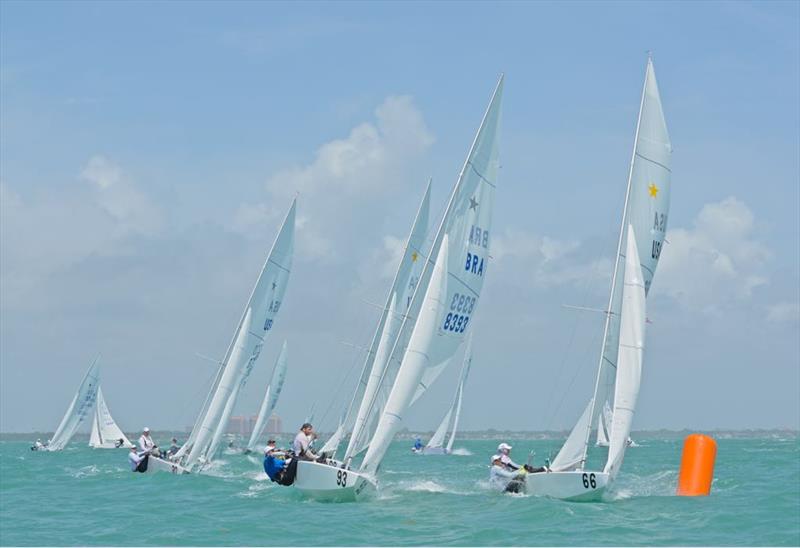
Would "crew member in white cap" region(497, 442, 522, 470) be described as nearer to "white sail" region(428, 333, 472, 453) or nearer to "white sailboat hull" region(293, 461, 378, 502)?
"white sailboat hull" region(293, 461, 378, 502)

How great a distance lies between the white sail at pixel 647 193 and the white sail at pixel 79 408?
56304mm

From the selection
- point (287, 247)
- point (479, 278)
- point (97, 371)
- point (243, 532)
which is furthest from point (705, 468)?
point (97, 371)

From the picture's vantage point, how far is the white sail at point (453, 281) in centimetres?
2534

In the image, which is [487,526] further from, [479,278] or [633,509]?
[479,278]

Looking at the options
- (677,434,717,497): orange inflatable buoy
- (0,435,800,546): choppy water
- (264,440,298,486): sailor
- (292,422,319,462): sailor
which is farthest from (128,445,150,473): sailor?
(677,434,717,497): orange inflatable buoy

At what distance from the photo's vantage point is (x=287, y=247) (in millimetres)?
39812

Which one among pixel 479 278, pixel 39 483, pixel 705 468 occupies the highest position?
pixel 479 278

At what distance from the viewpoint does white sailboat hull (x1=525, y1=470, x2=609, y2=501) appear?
944 inches

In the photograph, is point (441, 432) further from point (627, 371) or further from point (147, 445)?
point (627, 371)

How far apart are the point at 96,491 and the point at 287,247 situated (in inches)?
473

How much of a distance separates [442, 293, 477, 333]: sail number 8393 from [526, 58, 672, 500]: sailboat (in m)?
3.16

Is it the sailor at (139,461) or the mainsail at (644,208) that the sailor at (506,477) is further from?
the sailor at (139,461)

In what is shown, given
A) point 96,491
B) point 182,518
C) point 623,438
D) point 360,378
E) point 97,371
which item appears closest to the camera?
point 182,518

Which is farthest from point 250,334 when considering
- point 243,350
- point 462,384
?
point 462,384
